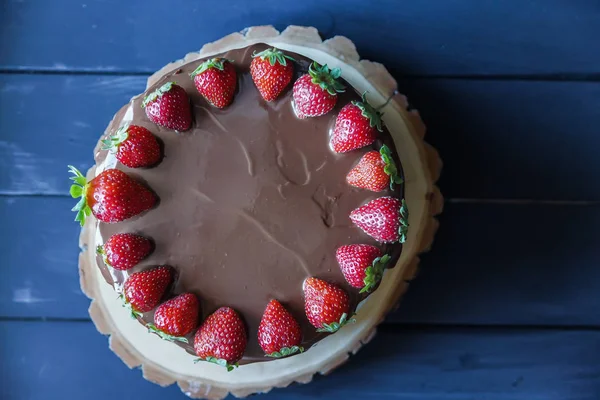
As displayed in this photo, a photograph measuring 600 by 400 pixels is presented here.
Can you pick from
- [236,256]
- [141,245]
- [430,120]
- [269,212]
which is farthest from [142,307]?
[430,120]

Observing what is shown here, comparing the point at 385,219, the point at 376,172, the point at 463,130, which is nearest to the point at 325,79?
the point at 376,172

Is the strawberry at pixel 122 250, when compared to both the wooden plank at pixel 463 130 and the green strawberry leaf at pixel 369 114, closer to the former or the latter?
the wooden plank at pixel 463 130

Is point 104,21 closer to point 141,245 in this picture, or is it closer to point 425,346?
point 141,245

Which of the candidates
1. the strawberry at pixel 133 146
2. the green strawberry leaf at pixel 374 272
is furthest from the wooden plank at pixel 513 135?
the strawberry at pixel 133 146

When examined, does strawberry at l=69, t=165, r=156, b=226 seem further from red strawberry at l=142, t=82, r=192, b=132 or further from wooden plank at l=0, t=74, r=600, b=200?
wooden plank at l=0, t=74, r=600, b=200

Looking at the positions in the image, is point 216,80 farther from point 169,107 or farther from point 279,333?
point 279,333
